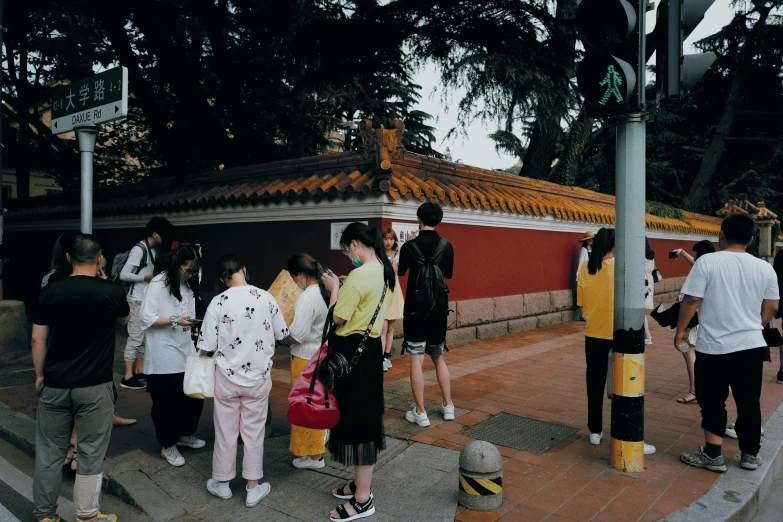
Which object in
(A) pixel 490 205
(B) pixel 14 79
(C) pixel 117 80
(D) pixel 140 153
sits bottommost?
(A) pixel 490 205

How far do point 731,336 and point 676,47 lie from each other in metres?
2.03

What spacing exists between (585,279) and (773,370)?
4.95 metres

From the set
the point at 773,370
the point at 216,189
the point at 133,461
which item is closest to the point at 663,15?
the point at 133,461

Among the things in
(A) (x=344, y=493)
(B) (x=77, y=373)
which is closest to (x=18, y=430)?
(B) (x=77, y=373)

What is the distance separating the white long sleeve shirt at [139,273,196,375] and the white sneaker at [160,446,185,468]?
0.58 metres

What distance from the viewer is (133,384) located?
6477mm

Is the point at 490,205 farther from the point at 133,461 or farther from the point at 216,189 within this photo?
the point at 133,461

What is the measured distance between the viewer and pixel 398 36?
37.2 feet

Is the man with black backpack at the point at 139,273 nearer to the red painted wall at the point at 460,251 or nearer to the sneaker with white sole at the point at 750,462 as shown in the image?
the red painted wall at the point at 460,251

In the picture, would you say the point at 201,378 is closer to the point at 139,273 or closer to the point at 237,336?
the point at 237,336

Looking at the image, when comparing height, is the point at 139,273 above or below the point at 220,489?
above

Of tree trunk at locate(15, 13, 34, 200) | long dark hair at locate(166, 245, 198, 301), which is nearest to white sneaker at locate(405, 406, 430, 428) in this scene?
long dark hair at locate(166, 245, 198, 301)

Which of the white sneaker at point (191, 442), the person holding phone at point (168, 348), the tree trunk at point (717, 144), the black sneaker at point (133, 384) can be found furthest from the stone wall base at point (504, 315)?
the tree trunk at point (717, 144)

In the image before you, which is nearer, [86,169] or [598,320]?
[598,320]
